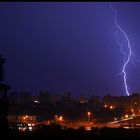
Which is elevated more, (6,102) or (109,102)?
(109,102)

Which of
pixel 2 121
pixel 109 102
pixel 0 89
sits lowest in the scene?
pixel 2 121

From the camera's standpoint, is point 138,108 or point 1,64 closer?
point 1,64

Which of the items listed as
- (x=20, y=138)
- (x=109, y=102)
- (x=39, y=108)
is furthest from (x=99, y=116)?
(x=20, y=138)

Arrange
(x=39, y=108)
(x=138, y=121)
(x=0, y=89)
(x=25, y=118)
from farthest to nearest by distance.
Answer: (x=39, y=108) < (x=25, y=118) < (x=138, y=121) < (x=0, y=89)

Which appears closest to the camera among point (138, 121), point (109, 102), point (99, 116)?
point (138, 121)

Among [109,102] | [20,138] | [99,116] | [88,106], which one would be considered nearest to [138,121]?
[99,116]

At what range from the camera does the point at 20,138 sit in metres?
Answer: 13.5

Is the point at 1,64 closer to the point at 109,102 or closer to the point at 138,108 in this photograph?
the point at 138,108

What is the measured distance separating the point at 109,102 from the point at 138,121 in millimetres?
27225

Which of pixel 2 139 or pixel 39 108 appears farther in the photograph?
pixel 39 108

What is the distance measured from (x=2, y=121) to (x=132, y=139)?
423cm

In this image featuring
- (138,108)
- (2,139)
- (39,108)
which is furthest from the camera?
(138,108)

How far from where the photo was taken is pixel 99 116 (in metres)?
44.2

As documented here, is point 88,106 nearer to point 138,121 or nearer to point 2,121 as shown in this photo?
point 138,121
